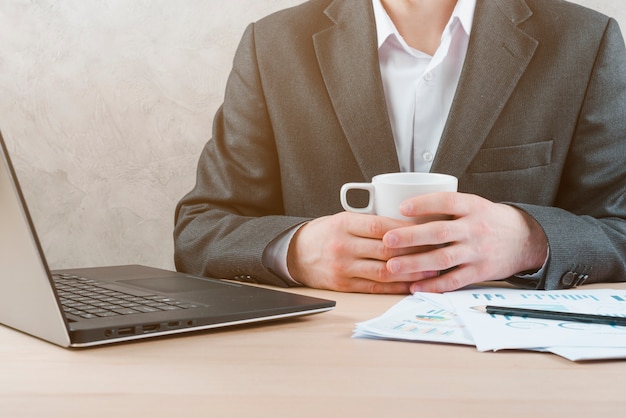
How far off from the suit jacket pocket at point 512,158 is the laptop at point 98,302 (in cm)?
67

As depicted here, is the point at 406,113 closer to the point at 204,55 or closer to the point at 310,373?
the point at 204,55

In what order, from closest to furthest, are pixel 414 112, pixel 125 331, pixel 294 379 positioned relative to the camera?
pixel 294 379, pixel 125 331, pixel 414 112

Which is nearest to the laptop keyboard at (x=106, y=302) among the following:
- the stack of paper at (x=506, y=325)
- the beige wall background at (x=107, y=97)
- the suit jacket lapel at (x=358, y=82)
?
the stack of paper at (x=506, y=325)

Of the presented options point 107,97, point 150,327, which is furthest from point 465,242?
point 107,97

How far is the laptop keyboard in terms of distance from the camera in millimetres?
801

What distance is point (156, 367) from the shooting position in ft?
2.20

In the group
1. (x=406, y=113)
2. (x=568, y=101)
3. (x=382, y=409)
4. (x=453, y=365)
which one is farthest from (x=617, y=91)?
(x=382, y=409)

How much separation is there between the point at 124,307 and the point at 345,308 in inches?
10.3

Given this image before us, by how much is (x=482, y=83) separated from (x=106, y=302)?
88cm

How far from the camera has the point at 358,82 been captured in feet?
4.93

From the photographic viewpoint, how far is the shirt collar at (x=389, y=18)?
1.55 metres

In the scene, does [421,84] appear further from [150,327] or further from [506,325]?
[150,327]

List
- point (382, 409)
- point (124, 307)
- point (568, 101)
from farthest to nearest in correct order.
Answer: point (568, 101)
point (124, 307)
point (382, 409)

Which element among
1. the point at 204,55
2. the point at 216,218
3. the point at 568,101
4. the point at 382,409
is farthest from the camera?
the point at 204,55
